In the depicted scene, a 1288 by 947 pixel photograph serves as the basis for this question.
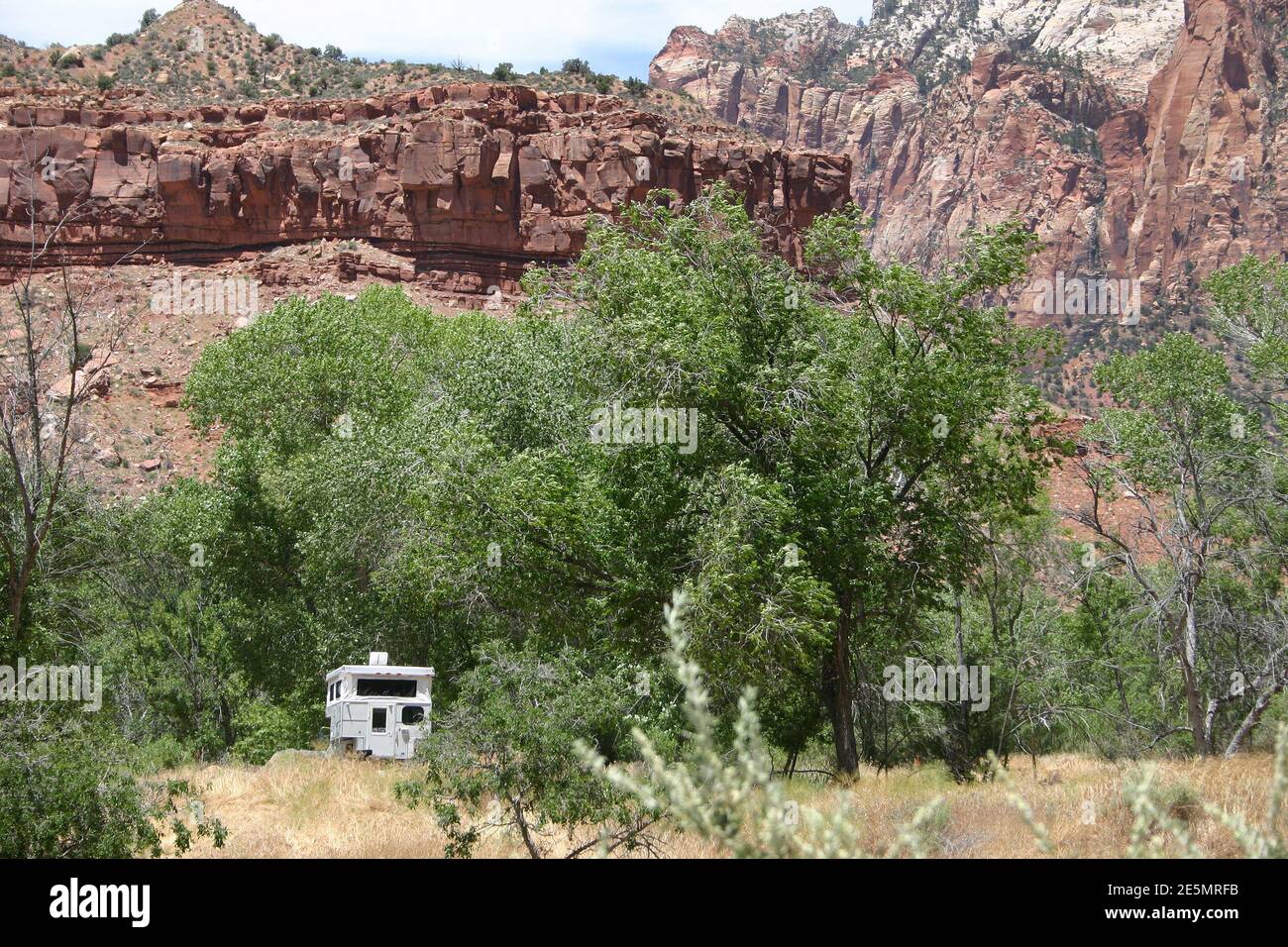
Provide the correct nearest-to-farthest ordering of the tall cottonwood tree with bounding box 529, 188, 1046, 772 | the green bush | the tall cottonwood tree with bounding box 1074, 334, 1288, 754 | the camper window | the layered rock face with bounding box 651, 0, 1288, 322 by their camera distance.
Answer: the tall cottonwood tree with bounding box 529, 188, 1046, 772, the tall cottonwood tree with bounding box 1074, 334, 1288, 754, the camper window, the green bush, the layered rock face with bounding box 651, 0, 1288, 322

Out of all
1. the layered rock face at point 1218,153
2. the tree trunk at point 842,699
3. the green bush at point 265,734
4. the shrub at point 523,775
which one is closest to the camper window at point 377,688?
the green bush at point 265,734

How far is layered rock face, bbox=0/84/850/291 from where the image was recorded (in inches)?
2862

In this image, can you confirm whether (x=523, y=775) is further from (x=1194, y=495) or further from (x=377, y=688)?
(x=1194, y=495)

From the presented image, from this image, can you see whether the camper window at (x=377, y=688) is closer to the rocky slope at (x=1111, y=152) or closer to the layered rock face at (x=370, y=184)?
the layered rock face at (x=370, y=184)

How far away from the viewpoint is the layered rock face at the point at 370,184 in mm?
72688
